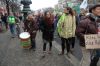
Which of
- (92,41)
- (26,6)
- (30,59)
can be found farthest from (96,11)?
(26,6)

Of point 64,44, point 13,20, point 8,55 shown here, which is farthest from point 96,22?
point 13,20

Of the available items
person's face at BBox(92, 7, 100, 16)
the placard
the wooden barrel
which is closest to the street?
the wooden barrel

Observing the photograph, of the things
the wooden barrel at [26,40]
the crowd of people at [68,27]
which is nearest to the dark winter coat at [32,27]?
the crowd of people at [68,27]

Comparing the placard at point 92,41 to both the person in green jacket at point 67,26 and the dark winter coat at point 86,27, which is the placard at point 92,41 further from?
the person in green jacket at point 67,26

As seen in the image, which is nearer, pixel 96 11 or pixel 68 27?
pixel 96 11

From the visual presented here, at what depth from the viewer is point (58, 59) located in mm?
11578

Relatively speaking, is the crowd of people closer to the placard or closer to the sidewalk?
the placard

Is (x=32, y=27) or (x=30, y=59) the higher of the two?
(x=32, y=27)

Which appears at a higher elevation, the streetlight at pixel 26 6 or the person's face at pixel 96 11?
the person's face at pixel 96 11

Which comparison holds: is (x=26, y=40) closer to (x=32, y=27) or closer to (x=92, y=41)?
(x=32, y=27)

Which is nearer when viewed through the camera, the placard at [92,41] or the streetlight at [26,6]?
the placard at [92,41]

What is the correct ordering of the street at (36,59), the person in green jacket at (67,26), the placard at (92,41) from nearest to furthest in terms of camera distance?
the placard at (92,41) → the street at (36,59) → the person in green jacket at (67,26)

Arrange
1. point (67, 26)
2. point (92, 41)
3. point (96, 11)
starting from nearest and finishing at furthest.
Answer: point (92, 41)
point (96, 11)
point (67, 26)

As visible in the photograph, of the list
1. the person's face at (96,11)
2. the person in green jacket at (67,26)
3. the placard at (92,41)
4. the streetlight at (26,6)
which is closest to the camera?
the placard at (92,41)
